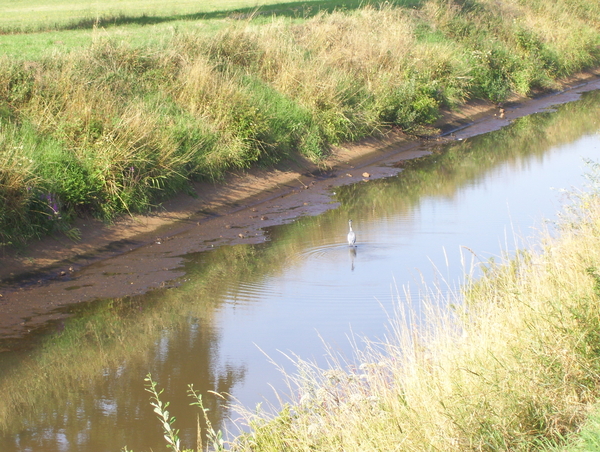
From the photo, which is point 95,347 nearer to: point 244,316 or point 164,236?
point 244,316

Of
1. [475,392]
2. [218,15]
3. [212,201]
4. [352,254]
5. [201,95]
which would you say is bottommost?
[352,254]

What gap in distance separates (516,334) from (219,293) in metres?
4.85

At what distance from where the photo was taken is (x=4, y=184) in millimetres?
9656

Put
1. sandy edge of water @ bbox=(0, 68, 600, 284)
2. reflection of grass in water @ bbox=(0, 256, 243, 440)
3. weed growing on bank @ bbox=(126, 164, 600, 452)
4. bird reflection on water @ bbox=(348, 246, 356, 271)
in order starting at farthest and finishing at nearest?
sandy edge of water @ bbox=(0, 68, 600, 284)
bird reflection on water @ bbox=(348, 246, 356, 271)
reflection of grass in water @ bbox=(0, 256, 243, 440)
weed growing on bank @ bbox=(126, 164, 600, 452)

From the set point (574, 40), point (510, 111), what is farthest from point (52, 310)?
point (574, 40)

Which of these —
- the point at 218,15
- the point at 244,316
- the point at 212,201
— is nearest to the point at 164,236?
the point at 212,201

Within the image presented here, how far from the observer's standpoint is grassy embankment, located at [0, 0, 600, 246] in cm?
1115

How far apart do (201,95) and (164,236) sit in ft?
13.6

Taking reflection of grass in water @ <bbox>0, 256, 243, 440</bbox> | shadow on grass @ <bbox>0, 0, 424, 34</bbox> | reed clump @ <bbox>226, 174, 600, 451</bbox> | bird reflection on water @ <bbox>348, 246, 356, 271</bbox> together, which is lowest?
bird reflection on water @ <bbox>348, 246, 356, 271</bbox>

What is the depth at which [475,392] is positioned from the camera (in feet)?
14.0

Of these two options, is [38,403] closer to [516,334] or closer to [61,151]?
[516,334]

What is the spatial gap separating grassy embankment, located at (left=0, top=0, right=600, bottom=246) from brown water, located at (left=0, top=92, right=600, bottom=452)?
6.48 ft

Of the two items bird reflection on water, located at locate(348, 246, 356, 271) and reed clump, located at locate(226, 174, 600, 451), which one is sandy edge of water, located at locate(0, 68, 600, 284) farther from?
reed clump, located at locate(226, 174, 600, 451)

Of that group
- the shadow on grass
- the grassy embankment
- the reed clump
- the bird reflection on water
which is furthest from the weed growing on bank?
the shadow on grass
